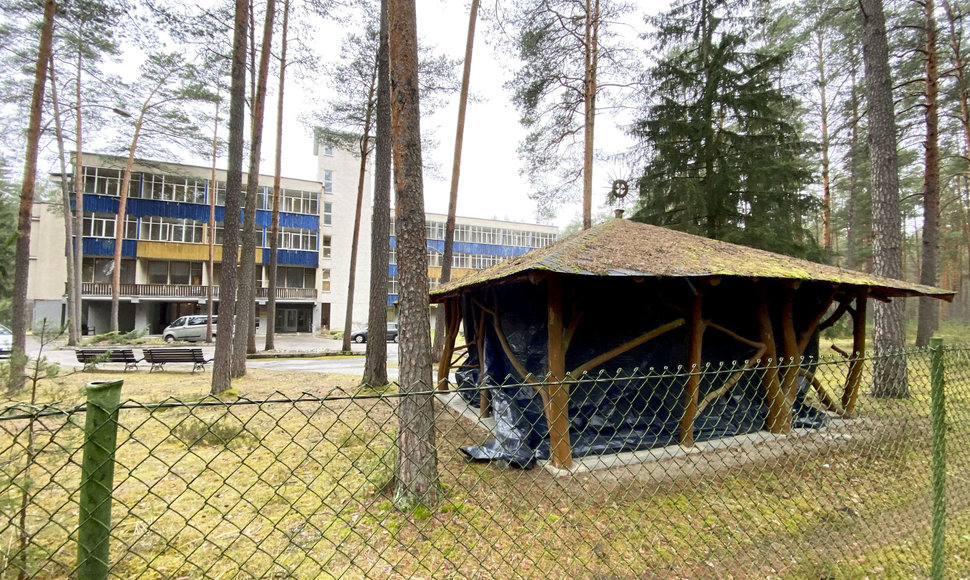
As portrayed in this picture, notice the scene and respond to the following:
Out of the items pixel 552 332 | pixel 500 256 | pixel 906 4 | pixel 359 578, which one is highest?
pixel 906 4

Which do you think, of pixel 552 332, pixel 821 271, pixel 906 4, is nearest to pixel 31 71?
pixel 552 332

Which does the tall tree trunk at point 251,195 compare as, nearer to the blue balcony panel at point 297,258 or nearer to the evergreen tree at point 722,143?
the evergreen tree at point 722,143

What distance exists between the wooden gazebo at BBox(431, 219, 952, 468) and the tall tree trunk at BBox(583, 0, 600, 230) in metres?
4.27

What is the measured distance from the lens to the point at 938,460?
2.33 m

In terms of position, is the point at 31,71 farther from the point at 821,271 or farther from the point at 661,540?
the point at 821,271

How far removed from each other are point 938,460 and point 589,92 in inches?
399

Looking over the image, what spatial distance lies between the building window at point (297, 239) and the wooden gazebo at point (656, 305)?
2675 centimetres

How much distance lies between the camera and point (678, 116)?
1130 cm

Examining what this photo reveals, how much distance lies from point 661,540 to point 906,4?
571 inches

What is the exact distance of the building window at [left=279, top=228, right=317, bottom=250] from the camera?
29.4m

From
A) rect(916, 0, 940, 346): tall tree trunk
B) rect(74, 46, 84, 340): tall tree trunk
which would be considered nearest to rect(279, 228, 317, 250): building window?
rect(74, 46, 84, 340): tall tree trunk

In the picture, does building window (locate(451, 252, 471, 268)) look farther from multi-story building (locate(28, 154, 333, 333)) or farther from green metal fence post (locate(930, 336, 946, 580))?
green metal fence post (locate(930, 336, 946, 580))

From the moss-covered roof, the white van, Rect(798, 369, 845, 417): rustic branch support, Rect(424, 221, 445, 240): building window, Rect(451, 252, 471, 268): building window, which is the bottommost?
the white van

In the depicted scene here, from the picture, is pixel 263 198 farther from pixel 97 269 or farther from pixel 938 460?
pixel 938 460
